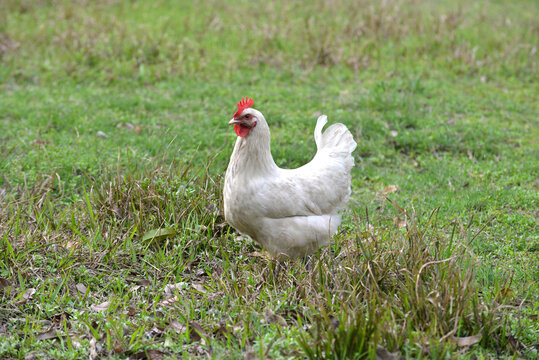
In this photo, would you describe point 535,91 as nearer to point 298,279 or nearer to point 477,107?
point 477,107

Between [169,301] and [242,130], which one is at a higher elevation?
[242,130]

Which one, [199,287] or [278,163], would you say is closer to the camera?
[199,287]

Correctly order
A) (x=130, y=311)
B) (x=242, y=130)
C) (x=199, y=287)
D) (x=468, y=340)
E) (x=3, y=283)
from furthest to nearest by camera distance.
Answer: (x=199, y=287)
(x=242, y=130)
(x=3, y=283)
(x=130, y=311)
(x=468, y=340)

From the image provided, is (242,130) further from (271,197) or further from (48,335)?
(48,335)

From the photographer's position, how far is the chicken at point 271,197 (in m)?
3.98

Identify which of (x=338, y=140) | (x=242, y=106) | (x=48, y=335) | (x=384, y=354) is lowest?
(x=48, y=335)

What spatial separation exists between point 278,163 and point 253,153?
207 cm

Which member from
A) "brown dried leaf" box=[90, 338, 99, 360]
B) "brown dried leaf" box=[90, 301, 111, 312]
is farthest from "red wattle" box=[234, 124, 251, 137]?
"brown dried leaf" box=[90, 338, 99, 360]

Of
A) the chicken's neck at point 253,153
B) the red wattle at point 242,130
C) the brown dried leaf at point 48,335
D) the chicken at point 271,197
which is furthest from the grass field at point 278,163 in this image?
the red wattle at point 242,130

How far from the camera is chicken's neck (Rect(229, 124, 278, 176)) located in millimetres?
3994

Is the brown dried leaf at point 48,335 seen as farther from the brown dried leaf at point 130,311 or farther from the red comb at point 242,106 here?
the red comb at point 242,106

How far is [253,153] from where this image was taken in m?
4.00

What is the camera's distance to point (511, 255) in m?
4.42

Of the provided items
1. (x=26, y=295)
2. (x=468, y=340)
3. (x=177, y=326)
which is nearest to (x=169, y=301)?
(x=177, y=326)
